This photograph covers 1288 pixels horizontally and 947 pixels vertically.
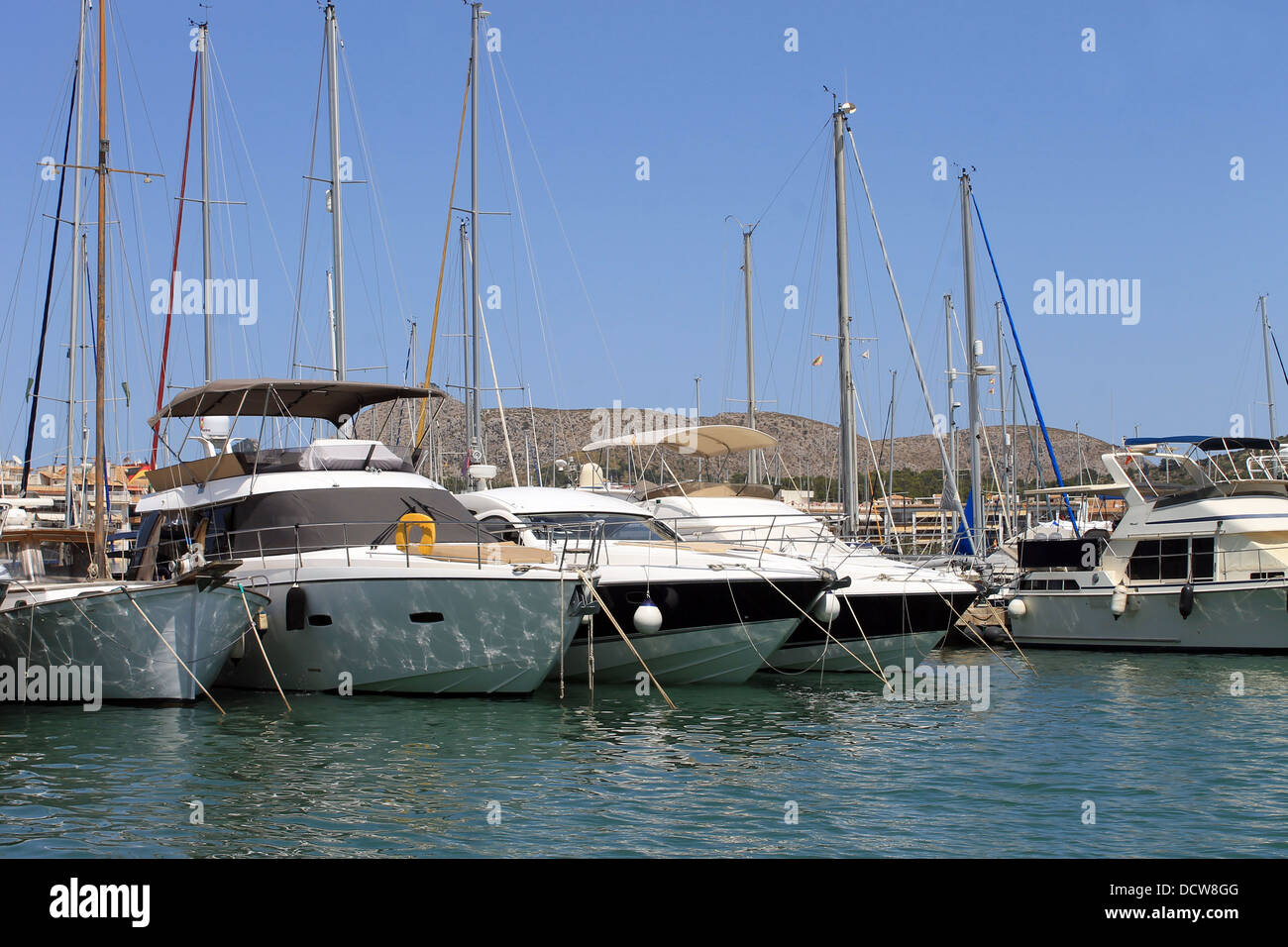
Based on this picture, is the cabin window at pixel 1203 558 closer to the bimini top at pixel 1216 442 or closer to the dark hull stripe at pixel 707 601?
the bimini top at pixel 1216 442

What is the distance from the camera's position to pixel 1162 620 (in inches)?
945

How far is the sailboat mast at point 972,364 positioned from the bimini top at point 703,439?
20.4ft

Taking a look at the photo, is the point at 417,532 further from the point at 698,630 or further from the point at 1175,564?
the point at 1175,564

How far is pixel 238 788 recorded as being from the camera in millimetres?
10555

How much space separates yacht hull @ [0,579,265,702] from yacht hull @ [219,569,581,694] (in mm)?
1067

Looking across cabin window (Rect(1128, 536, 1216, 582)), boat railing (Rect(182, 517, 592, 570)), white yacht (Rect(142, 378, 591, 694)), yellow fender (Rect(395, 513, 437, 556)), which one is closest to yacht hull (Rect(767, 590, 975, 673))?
boat railing (Rect(182, 517, 592, 570))

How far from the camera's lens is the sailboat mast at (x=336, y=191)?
21891 mm

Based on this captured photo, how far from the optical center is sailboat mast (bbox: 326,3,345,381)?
71.8 ft

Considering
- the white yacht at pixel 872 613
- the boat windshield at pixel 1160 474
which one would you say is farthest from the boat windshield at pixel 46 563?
the boat windshield at pixel 1160 474

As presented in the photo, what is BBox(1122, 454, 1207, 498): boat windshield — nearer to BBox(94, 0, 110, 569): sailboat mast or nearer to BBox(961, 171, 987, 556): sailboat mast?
BBox(961, 171, 987, 556): sailboat mast

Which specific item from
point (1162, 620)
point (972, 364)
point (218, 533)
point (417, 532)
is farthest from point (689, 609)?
point (972, 364)

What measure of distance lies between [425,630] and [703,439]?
1110 centimetres
